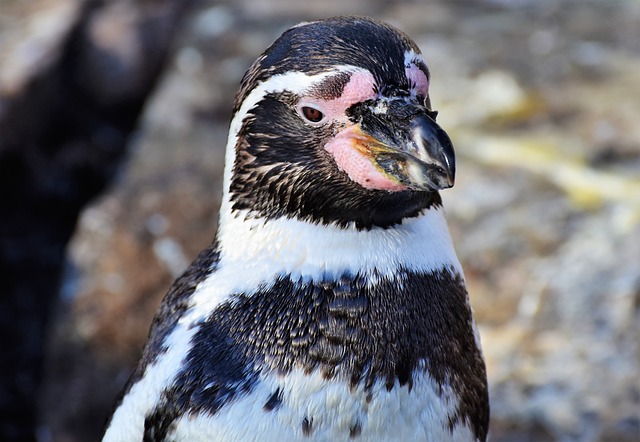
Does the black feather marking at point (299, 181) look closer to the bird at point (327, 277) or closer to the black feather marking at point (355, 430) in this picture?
the bird at point (327, 277)


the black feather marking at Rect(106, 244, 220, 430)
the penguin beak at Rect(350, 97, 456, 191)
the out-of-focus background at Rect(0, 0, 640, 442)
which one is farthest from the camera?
the out-of-focus background at Rect(0, 0, 640, 442)

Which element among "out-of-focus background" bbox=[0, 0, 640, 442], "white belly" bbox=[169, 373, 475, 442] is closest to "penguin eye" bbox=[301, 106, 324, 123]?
"white belly" bbox=[169, 373, 475, 442]

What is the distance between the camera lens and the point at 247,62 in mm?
5754

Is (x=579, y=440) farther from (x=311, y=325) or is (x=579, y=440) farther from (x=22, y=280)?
(x=22, y=280)

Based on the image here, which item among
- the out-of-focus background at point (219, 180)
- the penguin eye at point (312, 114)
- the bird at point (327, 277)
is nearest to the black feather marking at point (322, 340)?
the bird at point (327, 277)

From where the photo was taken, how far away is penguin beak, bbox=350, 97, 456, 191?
2.04 meters

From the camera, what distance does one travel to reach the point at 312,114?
7.20 feet

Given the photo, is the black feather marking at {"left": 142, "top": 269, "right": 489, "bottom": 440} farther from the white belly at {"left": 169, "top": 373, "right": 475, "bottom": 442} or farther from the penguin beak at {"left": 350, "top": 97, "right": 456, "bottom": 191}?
the penguin beak at {"left": 350, "top": 97, "right": 456, "bottom": 191}

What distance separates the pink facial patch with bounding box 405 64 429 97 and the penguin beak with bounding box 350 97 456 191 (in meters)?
0.05

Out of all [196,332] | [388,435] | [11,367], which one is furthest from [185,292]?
[11,367]

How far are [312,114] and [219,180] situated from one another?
8.73 feet

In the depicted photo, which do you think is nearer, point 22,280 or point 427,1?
point 22,280

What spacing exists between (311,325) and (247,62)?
379 centimetres

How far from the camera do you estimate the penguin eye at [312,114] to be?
219 cm
